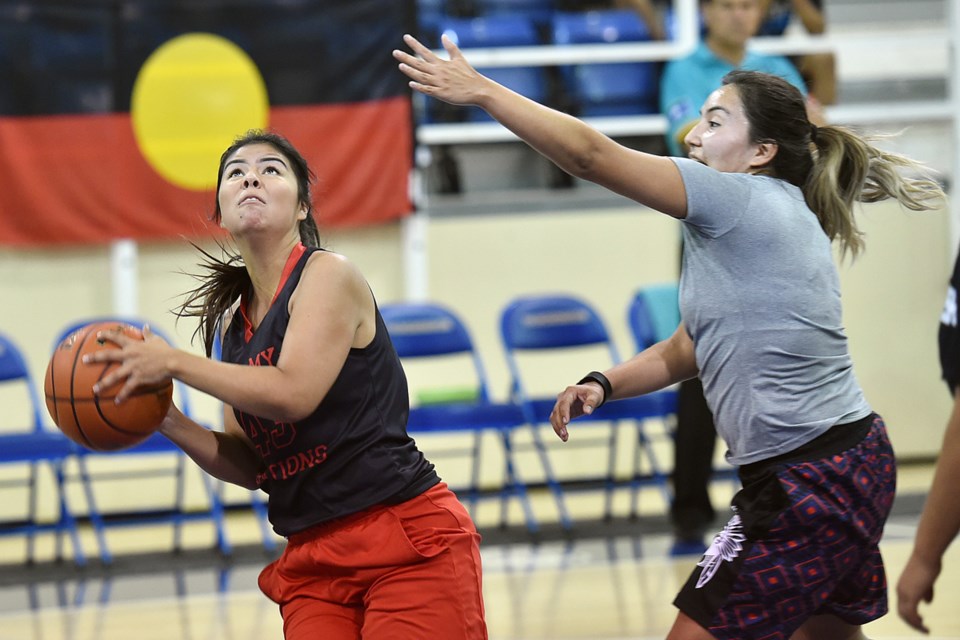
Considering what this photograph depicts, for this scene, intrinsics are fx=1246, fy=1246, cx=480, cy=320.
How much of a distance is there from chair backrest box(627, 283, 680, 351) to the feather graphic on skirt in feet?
13.9

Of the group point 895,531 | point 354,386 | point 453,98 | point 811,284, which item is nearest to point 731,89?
point 811,284

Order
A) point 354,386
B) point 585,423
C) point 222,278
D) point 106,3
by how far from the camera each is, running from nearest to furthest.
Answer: point 354,386, point 222,278, point 585,423, point 106,3

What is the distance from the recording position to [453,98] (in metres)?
2.42

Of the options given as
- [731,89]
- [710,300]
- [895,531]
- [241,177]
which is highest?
[731,89]

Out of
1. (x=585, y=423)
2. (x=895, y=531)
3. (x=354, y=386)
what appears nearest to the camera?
(x=354, y=386)

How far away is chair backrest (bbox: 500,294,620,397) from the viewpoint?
7062 millimetres

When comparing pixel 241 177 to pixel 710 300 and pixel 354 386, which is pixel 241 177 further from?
pixel 710 300

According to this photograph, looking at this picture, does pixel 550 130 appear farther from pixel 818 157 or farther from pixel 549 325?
pixel 549 325

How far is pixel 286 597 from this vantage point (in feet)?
8.96

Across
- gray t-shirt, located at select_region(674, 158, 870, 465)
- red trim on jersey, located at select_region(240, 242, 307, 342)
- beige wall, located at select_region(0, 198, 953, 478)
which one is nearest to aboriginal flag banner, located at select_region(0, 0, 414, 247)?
beige wall, located at select_region(0, 198, 953, 478)

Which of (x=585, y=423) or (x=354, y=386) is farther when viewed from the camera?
(x=585, y=423)

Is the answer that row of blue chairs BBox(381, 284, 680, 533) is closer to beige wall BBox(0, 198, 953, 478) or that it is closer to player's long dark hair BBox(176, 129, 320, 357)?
beige wall BBox(0, 198, 953, 478)

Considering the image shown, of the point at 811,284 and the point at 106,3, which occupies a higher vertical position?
the point at 106,3

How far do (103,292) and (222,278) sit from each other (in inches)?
Answer: 207
